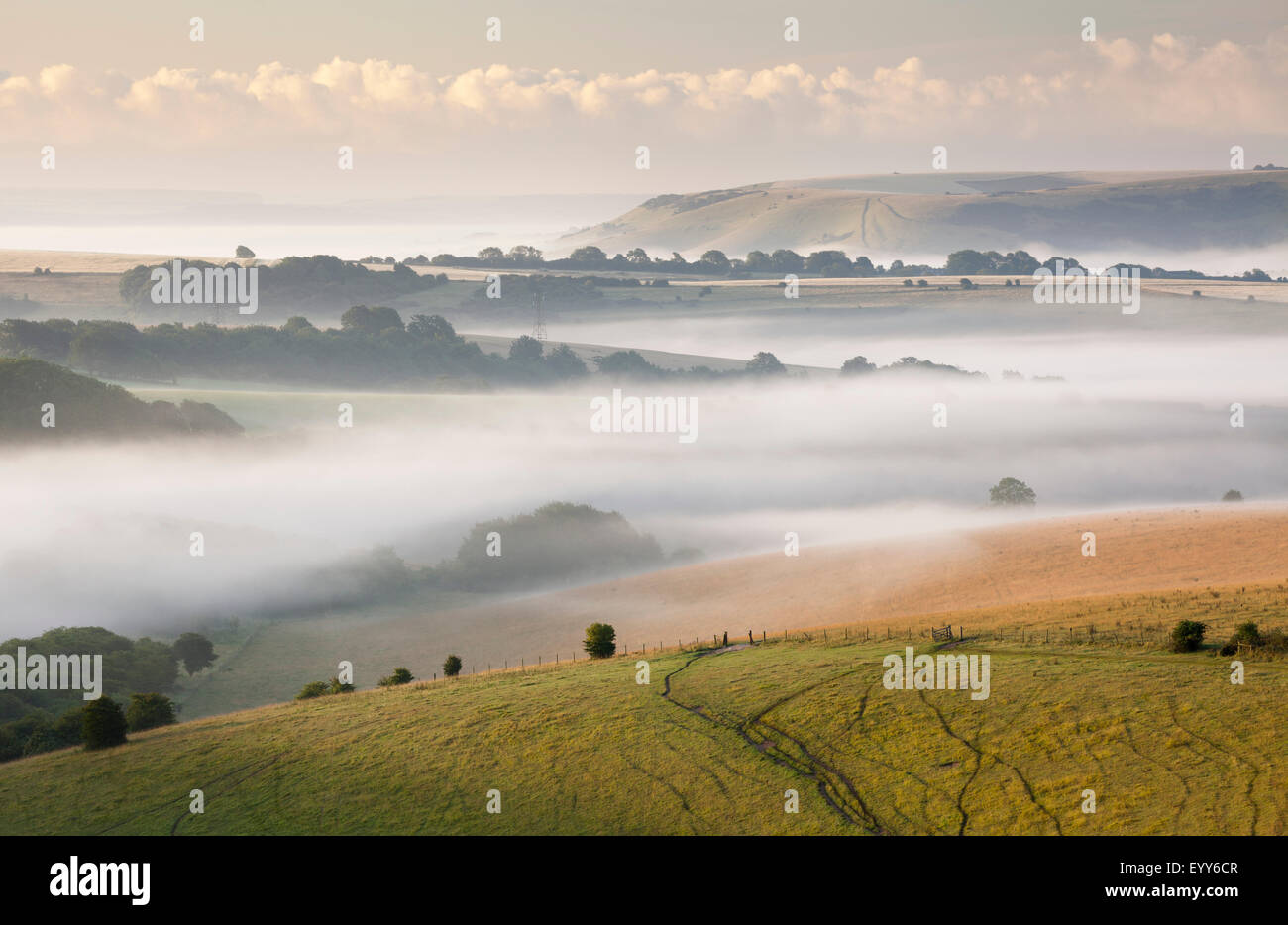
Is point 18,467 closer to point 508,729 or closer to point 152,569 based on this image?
point 152,569

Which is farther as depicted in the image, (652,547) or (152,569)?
(652,547)

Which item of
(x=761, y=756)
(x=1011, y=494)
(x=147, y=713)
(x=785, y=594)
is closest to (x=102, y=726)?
(x=147, y=713)

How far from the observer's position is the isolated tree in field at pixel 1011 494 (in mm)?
192512

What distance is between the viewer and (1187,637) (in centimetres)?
6138

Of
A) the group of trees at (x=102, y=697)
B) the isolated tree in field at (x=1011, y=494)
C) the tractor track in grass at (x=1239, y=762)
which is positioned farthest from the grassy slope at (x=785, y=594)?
the isolated tree in field at (x=1011, y=494)

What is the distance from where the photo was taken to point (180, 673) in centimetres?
10856

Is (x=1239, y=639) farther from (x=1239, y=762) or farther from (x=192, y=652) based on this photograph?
(x=192, y=652)

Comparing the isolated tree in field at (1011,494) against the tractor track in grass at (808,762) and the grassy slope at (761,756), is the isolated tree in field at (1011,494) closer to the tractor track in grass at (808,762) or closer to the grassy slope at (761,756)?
the grassy slope at (761,756)

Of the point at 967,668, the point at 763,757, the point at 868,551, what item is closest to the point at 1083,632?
the point at 967,668

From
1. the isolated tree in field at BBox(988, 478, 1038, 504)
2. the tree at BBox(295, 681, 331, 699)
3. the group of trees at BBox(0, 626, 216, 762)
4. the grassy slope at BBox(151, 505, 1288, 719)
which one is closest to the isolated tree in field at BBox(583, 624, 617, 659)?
the tree at BBox(295, 681, 331, 699)

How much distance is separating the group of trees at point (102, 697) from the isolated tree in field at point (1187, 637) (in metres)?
61.0

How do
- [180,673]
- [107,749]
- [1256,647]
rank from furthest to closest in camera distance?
[180,673], [107,749], [1256,647]
